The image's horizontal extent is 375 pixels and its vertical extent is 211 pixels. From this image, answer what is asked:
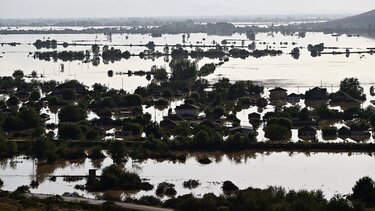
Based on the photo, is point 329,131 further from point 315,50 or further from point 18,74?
point 315,50

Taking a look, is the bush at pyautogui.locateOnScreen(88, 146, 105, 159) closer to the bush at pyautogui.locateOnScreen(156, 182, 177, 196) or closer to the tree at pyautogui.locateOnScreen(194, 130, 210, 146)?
the tree at pyautogui.locateOnScreen(194, 130, 210, 146)

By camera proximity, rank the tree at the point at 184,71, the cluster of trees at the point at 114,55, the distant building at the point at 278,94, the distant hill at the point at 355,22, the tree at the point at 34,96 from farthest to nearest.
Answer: the distant hill at the point at 355,22, the cluster of trees at the point at 114,55, the tree at the point at 184,71, the tree at the point at 34,96, the distant building at the point at 278,94

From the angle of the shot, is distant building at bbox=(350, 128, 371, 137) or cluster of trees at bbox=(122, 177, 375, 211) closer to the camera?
cluster of trees at bbox=(122, 177, 375, 211)

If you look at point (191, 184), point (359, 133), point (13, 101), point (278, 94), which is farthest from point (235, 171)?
point (13, 101)

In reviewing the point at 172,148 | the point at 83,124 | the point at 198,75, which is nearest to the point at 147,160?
the point at 172,148

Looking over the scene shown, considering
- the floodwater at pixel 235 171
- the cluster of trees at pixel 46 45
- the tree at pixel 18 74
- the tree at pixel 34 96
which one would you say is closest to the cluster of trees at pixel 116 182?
the floodwater at pixel 235 171

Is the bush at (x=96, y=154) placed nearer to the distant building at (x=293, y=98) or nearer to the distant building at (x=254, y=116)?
the distant building at (x=254, y=116)

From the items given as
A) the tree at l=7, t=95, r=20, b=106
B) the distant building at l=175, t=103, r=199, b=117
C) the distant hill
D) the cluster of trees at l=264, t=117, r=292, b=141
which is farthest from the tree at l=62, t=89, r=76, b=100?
the distant hill
